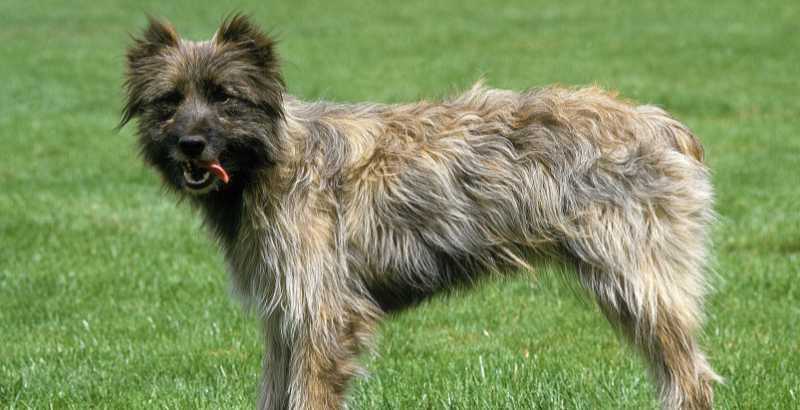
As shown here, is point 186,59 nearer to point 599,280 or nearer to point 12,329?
point 599,280

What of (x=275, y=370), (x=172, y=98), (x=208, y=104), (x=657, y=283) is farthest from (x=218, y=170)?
(x=657, y=283)

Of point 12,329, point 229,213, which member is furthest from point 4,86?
point 229,213

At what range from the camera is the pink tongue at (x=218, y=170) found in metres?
5.50

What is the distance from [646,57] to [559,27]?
4.23m

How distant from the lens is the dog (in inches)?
223

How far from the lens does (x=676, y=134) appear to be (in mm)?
5930

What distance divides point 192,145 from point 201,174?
0.17 metres

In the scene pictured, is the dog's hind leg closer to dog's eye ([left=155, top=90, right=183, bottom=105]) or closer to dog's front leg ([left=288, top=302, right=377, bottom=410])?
dog's front leg ([left=288, top=302, right=377, bottom=410])

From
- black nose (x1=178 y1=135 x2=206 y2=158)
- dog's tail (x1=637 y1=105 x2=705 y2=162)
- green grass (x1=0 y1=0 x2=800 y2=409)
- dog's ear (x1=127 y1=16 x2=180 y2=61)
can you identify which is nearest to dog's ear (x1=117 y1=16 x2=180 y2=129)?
dog's ear (x1=127 y1=16 x2=180 y2=61)

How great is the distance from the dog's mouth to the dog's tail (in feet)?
6.29

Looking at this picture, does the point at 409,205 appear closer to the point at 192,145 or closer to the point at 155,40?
the point at 192,145

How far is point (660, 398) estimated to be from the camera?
5.88 m

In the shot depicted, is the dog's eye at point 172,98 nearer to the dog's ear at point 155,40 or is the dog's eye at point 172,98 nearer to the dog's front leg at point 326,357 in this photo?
the dog's ear at point 155,40

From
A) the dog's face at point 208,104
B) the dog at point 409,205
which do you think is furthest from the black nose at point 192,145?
the dog at point 409,205
